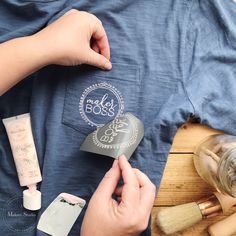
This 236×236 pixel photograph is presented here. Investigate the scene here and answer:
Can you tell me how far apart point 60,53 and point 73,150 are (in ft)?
0.60

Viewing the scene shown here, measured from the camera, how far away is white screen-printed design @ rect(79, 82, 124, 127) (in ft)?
2.51

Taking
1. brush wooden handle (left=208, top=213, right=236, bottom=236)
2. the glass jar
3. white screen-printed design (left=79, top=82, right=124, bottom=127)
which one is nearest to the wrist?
white screen-printed design (left=79, top=82, right=124, bottom=127)

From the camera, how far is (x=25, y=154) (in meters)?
0.75

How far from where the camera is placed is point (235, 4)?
78 centimetres

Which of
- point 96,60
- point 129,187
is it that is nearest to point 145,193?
point 129,187

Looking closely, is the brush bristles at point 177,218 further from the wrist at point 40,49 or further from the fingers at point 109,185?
the wrist at point 40,49

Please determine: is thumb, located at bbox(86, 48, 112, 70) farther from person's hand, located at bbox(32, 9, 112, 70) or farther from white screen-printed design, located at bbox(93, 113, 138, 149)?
white screen-printed design, located at bbox(93, 113, 138, 149)

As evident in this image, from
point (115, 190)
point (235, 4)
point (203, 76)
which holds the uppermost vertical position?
point (235, 4)

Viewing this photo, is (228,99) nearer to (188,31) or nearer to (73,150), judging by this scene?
(188,31)

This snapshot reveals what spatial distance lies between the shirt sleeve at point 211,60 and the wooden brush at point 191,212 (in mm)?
154

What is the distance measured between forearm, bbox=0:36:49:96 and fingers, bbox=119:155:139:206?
0.78 ft

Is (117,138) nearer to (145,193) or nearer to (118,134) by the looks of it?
(118,134)

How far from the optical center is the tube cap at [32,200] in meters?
0.76

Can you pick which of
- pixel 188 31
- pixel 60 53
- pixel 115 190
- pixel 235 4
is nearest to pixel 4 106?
pixel 60 53
